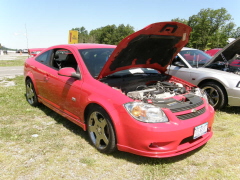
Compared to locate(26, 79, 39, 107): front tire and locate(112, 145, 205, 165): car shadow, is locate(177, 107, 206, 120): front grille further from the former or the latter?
locate(26, 79, 39, 107): front tire

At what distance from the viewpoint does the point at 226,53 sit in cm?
527

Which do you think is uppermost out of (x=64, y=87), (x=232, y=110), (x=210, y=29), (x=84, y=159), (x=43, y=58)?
(x=210, y=29)

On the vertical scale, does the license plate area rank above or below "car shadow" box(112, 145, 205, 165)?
above

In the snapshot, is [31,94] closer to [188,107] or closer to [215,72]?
[188,107]

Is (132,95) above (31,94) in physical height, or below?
above

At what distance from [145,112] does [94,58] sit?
5.01 feet

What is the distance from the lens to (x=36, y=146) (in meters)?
3.23

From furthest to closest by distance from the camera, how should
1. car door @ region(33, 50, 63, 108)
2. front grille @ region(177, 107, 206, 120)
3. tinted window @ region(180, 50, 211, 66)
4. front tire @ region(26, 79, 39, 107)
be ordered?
tinted window @ region(180, 50, 211, 66)
front tire @ region(26, 79, 39, 107)
car door @ region(33, 50, 63, 108)
front grille @ region(177, 107, 206, 120)

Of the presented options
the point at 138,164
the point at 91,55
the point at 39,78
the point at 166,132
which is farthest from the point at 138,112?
the point at 39,78

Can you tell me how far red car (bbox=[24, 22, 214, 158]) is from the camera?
2568mm

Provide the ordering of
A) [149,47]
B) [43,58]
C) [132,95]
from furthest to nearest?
[43,58]
[149,47]
[132,95]

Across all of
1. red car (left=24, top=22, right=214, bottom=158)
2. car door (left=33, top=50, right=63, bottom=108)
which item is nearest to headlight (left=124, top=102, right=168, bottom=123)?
red car (left=24, top=22, right=214, bottom=158)

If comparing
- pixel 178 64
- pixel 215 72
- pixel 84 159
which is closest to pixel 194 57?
pixel 178 64

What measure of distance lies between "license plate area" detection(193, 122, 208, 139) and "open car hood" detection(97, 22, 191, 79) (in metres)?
1.44
